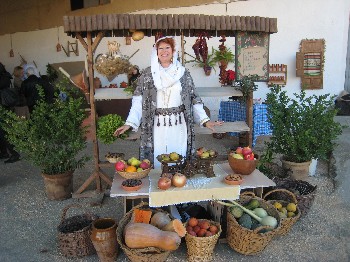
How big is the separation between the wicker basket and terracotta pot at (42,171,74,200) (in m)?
2.54

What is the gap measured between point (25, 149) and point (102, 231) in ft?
6.45

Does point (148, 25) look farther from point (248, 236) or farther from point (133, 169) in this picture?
point (248, 236)

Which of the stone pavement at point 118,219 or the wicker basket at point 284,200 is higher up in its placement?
the wicker basket at point 284,200

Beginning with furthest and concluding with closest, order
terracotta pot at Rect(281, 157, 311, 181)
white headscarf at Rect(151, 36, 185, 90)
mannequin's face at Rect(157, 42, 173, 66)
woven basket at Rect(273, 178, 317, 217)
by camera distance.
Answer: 1. terracotta pot at Rect(281, 157, 311, 181)
2. woven basket at Rect(273, 178, 317, 217)
3. white headscarf at Rect(151, 36, 185, 90)
4. mannequin's face at Rect(157, 42, 173, 66)

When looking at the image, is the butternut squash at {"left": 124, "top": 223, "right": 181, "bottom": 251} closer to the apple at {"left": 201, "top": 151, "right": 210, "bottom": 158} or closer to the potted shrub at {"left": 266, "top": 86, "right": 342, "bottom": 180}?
the apple at {"left": 201, "top": 151, "right": 210, "bottom": 158}

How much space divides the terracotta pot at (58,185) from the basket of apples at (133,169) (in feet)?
5.20

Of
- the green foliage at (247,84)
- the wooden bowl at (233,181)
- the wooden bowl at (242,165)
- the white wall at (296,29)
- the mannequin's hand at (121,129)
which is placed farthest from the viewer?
the white wall at (296,29)

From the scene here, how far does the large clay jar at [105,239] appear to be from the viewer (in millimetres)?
3182

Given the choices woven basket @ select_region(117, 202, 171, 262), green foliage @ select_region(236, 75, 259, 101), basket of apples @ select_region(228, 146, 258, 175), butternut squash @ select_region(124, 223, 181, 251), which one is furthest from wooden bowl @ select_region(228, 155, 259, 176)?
green foliage @ select_region(236, 75, 259, 101)

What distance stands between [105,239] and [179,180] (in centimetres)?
83

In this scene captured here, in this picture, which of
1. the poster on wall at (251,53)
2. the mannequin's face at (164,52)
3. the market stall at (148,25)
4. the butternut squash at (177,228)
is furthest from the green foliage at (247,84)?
the butternut squash at (177,228)

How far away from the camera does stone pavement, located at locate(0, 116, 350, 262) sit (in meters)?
3.50

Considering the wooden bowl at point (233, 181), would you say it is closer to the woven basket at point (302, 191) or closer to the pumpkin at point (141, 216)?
the pumpkin at point (141, 216)

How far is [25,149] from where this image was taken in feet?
15.0
